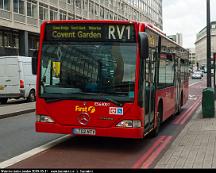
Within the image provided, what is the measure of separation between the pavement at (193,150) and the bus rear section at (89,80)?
3.20 feet

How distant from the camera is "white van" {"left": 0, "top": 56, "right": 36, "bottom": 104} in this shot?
24031 millimetres

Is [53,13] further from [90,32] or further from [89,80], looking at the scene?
[89,80]

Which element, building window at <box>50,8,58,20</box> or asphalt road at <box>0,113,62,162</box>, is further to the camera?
building window at <box>50,8,58,20</box>

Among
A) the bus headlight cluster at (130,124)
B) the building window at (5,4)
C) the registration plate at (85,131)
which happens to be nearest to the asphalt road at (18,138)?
the registration plate at (85,131)

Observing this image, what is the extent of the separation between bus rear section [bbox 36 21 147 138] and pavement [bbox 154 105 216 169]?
3.20 feet

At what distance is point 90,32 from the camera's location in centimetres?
937

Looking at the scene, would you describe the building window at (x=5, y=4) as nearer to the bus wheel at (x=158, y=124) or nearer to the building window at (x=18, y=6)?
the building window at (x=18, y=6)

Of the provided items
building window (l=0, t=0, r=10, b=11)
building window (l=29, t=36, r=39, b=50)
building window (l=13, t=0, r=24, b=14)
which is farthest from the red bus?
building window (l=29, t=36, r=39, b=50)

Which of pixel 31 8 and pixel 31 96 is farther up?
pixel 31 8

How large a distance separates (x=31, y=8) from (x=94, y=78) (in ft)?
128

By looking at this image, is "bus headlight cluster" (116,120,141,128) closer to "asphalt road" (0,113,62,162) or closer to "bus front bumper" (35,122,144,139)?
"bus front bumper" (35,122,144,139)

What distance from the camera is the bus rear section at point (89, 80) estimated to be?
906 centimetres

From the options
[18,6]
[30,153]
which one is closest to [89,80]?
[30,153]

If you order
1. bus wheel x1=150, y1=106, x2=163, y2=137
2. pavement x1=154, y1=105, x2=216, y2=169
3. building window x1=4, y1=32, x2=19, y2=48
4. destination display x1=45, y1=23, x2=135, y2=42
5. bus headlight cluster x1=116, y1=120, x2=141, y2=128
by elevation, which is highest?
building window x1=4, y1=32, x2=19, y2=48
